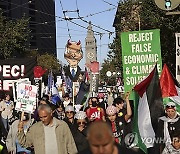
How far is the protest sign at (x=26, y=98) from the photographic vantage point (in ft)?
33.2

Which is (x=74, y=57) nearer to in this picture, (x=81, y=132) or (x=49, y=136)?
(x=81, y=132)

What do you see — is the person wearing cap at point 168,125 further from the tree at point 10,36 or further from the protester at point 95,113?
the tree at point 10,36

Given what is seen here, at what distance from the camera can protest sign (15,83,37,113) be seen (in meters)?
10.1

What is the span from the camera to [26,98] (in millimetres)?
10500

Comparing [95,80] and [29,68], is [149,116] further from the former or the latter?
[29,68]

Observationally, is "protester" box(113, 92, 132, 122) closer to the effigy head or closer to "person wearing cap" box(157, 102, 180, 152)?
"person wearing cap" box(157, 102, 180, 152)

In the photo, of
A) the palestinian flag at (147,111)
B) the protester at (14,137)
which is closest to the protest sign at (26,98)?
the protester at (14,137)

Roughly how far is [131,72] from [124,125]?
192 centimetres

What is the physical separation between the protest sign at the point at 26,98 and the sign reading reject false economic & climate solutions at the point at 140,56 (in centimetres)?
173

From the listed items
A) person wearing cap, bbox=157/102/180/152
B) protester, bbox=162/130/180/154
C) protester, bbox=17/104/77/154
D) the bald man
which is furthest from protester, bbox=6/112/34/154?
the bald man

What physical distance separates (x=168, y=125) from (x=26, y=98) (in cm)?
303

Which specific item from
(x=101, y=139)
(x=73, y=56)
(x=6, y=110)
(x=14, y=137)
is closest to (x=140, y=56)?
(x=14, y=137)

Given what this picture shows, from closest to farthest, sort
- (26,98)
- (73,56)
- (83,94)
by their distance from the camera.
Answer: (26,98)
(83,94)
(73,56)

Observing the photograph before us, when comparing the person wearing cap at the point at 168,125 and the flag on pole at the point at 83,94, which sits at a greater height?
the flag on pole at the point at 83,94
